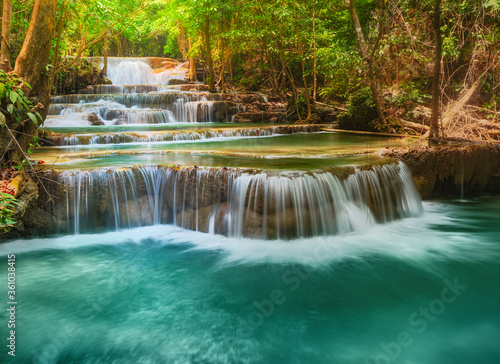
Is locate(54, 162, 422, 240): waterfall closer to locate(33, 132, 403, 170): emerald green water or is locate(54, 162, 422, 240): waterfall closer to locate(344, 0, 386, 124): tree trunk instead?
locate(33, 132, 403, 170): emerald green water

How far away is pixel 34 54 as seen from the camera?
5602mm

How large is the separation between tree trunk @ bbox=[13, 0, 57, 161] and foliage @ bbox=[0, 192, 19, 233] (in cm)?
109

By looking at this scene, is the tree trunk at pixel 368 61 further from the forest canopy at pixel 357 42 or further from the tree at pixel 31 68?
the tree at pixel 31 68

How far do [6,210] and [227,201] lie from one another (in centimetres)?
288

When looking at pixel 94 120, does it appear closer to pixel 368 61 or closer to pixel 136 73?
pixel 368 61

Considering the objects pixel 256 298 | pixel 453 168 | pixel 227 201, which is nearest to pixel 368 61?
pixel 453 168

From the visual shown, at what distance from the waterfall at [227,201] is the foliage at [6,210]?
43.1 inches

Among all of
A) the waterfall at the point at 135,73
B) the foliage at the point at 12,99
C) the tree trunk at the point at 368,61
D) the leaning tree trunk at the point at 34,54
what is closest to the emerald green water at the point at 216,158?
the leaning tree trunk at the point at 34,54

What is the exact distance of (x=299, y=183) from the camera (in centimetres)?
545

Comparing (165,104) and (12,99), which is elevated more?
(165,104)

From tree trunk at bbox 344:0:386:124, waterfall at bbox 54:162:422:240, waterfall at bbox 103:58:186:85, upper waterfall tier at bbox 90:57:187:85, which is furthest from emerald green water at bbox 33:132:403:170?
waterfall at bbox 103:58:186:85

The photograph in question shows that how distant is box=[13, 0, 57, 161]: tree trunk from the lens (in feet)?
18.0

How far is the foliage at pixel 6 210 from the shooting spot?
412cm

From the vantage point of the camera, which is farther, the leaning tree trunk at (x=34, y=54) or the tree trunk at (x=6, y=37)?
the leaning tree trunk at (x=34, y=54)
